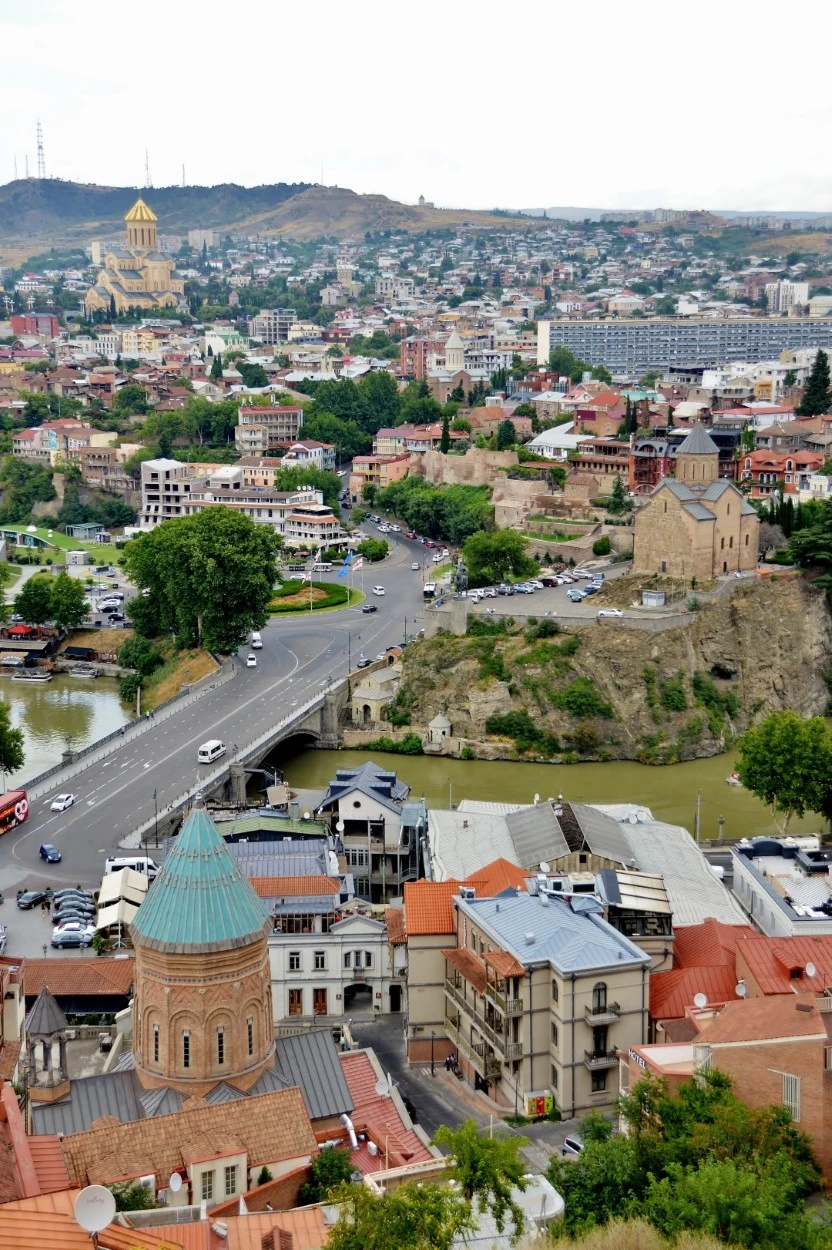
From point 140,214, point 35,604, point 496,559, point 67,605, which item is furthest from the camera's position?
point 140,214

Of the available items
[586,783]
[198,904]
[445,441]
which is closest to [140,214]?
[445,441]

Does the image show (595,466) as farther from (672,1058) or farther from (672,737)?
(672,1058)

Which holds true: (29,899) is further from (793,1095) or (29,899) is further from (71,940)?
(793,1095)

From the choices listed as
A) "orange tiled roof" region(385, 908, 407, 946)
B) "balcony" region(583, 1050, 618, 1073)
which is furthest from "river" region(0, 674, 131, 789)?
"balcony" region(583, 1050, 618, 1073)

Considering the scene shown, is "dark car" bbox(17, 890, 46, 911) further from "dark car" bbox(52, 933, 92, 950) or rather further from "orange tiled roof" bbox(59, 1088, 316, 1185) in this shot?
"orange tiled roof" bbox(59, 1088, 316, 1185)

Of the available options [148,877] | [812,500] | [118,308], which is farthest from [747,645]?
[118,308]

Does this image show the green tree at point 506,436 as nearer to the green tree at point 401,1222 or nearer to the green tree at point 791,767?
the green tree at point 791,767
